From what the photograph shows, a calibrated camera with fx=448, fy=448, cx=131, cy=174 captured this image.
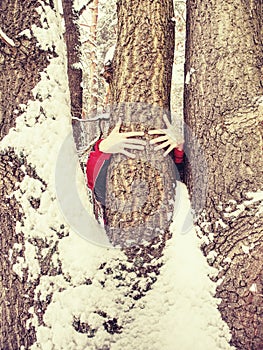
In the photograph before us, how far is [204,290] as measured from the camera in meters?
1.84

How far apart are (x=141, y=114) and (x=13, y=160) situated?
1.96 feet

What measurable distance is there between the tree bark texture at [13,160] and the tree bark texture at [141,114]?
1.27 ft

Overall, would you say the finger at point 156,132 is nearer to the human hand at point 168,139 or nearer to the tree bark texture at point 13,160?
the human hand at point 168,139

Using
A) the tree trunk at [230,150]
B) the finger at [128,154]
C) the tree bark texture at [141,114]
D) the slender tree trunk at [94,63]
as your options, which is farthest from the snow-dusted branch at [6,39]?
the slender tree trunk at [94,63]

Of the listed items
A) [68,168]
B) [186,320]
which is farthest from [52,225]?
[186,320]

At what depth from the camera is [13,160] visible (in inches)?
69.6

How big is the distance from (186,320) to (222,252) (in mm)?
316

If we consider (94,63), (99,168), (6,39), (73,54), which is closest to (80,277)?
(99,168)

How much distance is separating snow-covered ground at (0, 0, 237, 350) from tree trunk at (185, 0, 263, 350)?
3.7 inches

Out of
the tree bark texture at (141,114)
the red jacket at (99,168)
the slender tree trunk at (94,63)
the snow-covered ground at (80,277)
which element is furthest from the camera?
the slender tree trunk at (94,63)

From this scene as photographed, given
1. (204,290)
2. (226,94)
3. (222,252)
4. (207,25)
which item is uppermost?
(207,25)

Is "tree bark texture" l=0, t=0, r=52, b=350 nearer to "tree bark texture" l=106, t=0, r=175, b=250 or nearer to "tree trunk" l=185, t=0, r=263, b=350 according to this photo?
"tree bark texture" l=106, t=0, r=175, b=250

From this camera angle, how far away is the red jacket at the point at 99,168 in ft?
6.68

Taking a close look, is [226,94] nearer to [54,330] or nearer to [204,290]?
[204,290]
